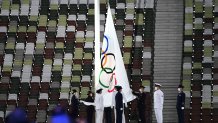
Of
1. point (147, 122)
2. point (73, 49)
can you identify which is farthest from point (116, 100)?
point (73, 49)

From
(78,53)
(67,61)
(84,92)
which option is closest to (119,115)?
(84,92)

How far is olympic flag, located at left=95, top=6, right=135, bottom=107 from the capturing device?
17406 millimetres

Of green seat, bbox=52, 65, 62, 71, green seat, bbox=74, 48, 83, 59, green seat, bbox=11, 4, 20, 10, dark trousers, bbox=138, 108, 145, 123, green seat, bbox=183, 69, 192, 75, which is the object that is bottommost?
dark trousers, bbox=138, 108, 145, 123

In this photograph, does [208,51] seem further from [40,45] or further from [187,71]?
[40,45]

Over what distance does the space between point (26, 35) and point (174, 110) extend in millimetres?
6945

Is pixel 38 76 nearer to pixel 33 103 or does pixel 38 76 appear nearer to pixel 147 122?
pixel 33 103

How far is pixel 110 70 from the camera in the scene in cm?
1762

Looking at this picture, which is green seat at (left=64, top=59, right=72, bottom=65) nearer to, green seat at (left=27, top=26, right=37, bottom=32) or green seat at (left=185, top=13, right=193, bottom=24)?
green seat at (left=27, top=26, right=37, bottom=32)

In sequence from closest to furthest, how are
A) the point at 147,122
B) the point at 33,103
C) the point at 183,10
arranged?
the point at 147,122 → the point at 33,103 → the point at 183,10

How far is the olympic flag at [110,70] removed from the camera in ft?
57.1

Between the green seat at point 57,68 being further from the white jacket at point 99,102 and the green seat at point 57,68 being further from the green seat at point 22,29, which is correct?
the white jacket at point 99,102

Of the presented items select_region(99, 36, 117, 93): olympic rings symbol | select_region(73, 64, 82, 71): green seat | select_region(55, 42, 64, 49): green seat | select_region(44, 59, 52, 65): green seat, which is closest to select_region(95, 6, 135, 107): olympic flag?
select_region(99, 36, 117, 93): olympic rings symbol

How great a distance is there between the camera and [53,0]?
25344 mm

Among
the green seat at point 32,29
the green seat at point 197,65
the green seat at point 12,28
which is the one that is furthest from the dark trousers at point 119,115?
the green seat at point 12,28
